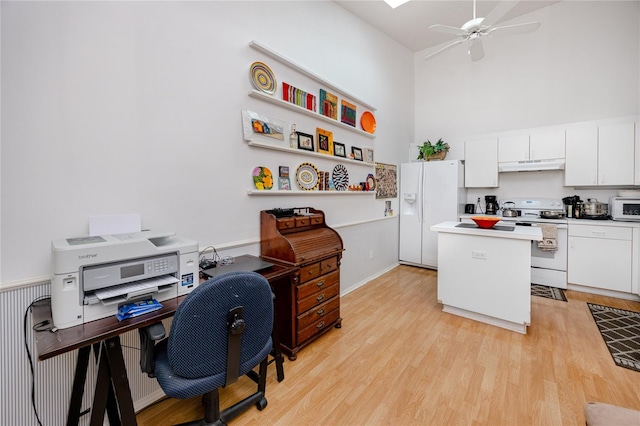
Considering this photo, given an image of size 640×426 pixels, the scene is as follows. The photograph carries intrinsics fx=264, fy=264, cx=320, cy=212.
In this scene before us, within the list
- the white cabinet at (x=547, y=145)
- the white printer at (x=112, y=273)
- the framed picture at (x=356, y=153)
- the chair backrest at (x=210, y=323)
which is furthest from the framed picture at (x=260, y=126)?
the white cabinet at (x=547, y=145)

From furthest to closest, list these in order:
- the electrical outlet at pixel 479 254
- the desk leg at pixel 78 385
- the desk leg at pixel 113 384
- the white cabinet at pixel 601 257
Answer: the white cabinet at pixel 601 257 → the electrical outlet at pixel 479 254 → the desk leg at pixel 78 385 → the desk leg at pixel 113 384

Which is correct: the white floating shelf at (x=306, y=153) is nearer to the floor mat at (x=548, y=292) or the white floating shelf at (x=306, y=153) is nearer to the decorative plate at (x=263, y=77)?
the decorative plate at (x=263, y=77)

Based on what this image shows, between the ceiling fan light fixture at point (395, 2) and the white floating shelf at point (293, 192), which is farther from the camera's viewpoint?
the ceiling fan light fixture at point (395, 2)

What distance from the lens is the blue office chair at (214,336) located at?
1110 millimetres

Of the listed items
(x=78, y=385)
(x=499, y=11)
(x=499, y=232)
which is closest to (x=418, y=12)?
(x=499, y=11)

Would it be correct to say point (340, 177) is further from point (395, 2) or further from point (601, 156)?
point (601, 156)

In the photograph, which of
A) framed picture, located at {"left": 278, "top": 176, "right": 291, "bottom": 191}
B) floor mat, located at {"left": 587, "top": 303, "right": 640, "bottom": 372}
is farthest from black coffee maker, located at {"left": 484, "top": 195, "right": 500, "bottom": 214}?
framed picture, located at {"left": 278, "top": 176, "right": 291, "bottom": 191}

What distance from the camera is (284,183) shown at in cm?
255

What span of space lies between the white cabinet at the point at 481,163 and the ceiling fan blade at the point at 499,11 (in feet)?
6.95

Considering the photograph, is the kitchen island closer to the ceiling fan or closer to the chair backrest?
the ceiling fan

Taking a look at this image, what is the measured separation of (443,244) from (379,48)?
123 inches

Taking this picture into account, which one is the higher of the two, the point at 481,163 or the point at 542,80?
the point at 542,80

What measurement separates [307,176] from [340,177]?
0.61 meters

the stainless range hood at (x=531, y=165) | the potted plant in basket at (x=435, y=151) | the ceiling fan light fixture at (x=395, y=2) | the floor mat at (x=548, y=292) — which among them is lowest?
the floor mat at (x=548, y=292)
